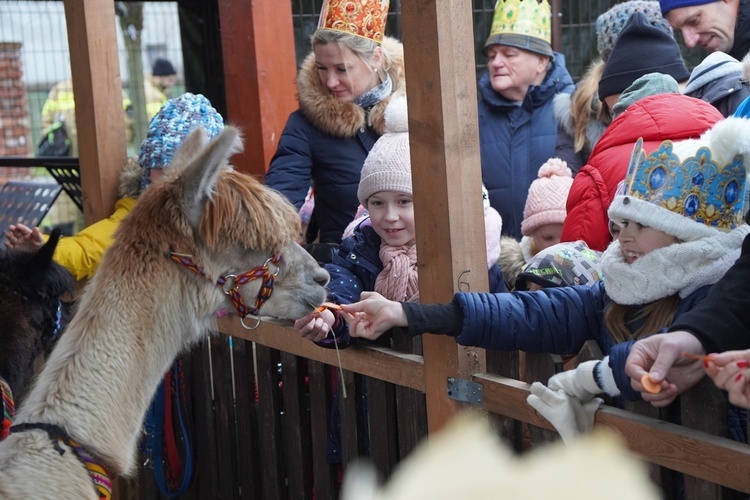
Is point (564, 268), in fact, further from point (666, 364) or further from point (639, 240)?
point (666, 364)

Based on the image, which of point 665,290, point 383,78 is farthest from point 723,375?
point 383,78

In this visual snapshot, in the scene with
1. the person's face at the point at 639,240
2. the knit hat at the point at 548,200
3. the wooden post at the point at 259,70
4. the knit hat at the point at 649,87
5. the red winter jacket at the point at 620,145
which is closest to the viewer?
the person's face at the point at 639,240

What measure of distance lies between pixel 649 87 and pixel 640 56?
13.7 inches

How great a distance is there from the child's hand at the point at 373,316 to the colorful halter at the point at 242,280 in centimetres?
26

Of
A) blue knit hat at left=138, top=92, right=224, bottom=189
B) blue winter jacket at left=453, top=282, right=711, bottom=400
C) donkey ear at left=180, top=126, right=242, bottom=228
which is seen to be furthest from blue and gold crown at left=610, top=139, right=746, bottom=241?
blue knit hat at left=138, top=92, right=224, bottom=189

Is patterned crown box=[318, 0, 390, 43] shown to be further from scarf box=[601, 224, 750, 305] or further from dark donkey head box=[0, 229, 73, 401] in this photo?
scarf box=[601, 224, 750, 305]

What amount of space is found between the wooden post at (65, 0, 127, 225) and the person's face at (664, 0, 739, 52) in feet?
A: 9.89

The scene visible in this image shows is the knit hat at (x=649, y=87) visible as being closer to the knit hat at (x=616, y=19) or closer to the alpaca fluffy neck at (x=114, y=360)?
the knit hat at (x=616, y=19)

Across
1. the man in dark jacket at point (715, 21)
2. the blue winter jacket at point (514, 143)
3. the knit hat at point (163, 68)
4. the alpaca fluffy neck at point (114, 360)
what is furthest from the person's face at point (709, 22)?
the knit hat at point (163, 68)

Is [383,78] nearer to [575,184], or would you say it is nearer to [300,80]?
[300,80]

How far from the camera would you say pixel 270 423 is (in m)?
4.30

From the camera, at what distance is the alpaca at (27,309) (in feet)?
11.9

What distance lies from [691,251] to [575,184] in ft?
3.58

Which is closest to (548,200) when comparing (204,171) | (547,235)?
(547,235)
